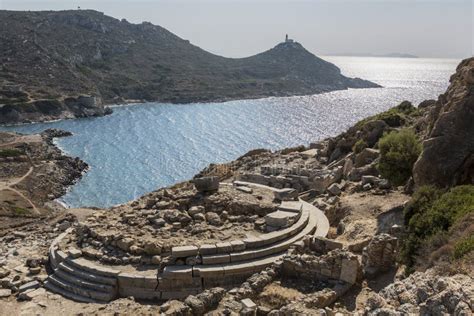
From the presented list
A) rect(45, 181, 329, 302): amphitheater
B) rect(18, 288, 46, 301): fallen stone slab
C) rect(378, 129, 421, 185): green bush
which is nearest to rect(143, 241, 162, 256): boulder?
rect(45, 181, 329, 302): amphitheater

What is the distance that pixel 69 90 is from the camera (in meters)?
125

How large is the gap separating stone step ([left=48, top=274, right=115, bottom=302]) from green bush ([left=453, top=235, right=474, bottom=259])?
1186cm

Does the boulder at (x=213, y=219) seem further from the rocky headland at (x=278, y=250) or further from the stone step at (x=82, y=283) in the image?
the stone step at (x=82, y=283)

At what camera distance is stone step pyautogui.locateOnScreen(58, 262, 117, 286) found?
16766 mm

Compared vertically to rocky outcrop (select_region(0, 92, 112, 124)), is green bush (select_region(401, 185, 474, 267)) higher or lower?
higher

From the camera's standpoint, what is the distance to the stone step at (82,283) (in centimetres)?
1656

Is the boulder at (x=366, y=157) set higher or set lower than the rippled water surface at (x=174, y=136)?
higher

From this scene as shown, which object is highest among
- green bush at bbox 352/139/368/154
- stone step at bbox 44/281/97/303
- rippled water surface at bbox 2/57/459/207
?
green bush at bbox 352/139/368/154

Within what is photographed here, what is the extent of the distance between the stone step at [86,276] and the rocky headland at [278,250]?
0.19 feet

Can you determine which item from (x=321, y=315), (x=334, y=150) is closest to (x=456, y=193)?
(x=321, y=315)

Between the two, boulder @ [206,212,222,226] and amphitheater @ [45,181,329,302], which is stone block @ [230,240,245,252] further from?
boulder @ [206,212,222,226]

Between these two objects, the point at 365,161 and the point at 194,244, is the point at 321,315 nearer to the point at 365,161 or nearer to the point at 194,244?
the point at 194,244

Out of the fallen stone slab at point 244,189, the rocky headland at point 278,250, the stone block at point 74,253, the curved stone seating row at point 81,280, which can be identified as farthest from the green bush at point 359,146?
the curved stone seating row at point 81,280

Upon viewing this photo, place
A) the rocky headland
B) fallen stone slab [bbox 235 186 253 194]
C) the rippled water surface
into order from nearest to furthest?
the rocky headland < fallen stone slab [bbox 235 186 253 194] < the rippled water surface
